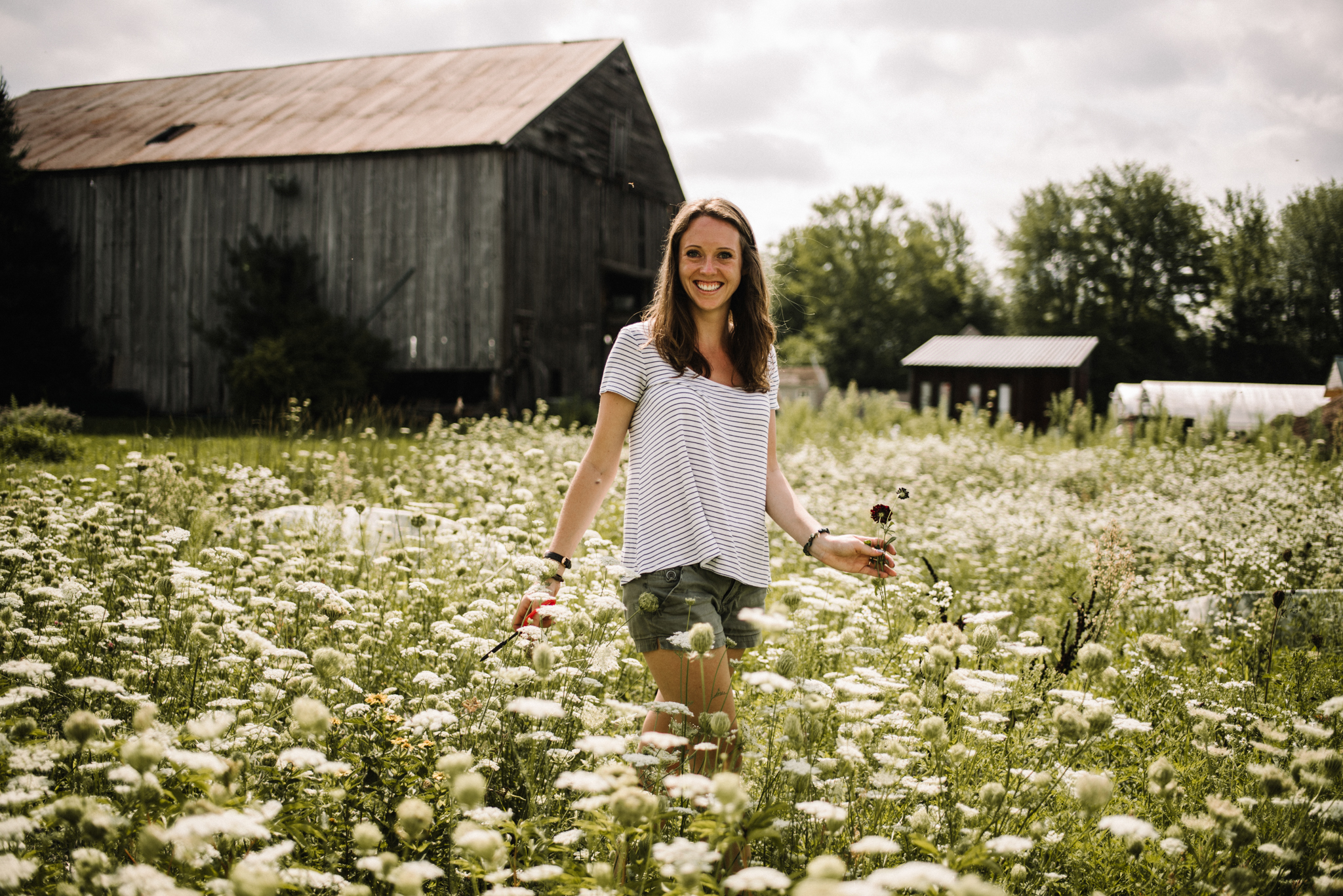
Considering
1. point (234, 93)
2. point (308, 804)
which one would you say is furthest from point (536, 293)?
point (308, 804)

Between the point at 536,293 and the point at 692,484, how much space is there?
16.6 metres

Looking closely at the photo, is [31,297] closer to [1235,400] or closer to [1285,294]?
[1235,400]

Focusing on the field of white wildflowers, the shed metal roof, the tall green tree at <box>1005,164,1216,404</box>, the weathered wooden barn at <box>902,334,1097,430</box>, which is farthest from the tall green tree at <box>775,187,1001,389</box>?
the field of white wildflowers

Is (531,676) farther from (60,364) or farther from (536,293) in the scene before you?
(60,364)

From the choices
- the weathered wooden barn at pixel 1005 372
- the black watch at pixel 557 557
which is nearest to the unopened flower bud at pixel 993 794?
the black watch at pixel 557 557

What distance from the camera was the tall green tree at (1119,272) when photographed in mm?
50250

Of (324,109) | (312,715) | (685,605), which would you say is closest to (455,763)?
(312,715)

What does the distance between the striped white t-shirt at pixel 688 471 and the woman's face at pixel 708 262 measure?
0.73 ft

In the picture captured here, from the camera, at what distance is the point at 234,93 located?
2181cm

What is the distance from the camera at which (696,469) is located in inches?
107

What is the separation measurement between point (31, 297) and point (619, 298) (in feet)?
43.8

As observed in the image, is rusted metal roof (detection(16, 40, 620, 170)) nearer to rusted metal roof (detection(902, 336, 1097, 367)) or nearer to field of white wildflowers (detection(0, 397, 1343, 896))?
field of white wildflowers (detection(0, 397, 1343, 896))

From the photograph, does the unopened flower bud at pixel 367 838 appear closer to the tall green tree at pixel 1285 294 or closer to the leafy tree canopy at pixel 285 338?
the leafy tree canopy at pixel 285 338

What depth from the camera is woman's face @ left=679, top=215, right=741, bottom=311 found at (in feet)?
9.40
